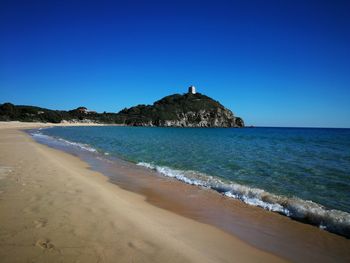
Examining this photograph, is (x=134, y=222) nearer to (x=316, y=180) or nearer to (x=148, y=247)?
(x=148, y=247)

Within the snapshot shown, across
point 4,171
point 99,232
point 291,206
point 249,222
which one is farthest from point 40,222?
point 291,206

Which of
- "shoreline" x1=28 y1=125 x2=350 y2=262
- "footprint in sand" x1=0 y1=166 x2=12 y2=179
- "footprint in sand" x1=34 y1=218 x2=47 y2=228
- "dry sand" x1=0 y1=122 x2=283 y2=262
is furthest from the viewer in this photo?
"footprint in sand" x1=0 y1=166 x2=12 y2=179

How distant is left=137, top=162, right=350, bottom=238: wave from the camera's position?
298 inches

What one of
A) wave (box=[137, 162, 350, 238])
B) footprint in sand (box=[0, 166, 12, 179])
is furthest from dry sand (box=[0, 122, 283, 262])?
wave (box=[137, 162, 350, 238])

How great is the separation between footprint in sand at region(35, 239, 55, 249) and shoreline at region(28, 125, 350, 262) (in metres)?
3.94

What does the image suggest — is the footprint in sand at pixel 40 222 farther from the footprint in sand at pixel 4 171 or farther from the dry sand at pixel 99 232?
the footprint in sand at pixel 4 171

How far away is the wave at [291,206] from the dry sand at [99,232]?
3.10 meters

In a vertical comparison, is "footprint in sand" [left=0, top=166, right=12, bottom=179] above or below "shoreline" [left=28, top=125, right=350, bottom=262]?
above

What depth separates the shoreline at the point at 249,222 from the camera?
593 cm

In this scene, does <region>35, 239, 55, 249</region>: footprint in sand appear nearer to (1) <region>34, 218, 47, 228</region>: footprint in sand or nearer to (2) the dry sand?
(2) the dry sand

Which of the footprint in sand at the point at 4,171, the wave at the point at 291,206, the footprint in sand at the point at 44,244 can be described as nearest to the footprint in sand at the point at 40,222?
the footprint in sand at the point at 44,244

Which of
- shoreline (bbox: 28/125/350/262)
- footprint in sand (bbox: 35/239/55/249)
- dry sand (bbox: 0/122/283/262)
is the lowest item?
shoreline (bbox: 28/125/350/262)

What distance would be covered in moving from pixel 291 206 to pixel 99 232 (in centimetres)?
630

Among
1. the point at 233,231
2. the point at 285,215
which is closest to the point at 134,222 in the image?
the point at 233,231
